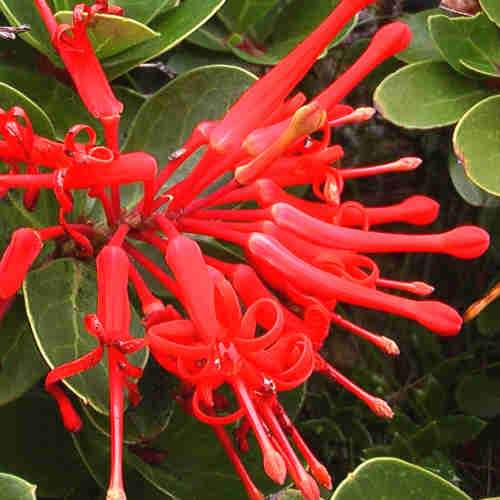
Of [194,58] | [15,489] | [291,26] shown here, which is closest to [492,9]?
[291,26]

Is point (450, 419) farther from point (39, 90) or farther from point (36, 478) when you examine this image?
point (39, 90)

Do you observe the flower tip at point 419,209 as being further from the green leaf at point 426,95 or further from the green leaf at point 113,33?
the green leaf at point 113,33

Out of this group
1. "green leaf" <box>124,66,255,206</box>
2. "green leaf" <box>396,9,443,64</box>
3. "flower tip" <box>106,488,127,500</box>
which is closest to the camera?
"flower tip" <box>106,488,127,500</box>

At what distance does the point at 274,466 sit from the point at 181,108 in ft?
1.75

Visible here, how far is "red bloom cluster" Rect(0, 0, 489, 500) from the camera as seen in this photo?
905 millimetres

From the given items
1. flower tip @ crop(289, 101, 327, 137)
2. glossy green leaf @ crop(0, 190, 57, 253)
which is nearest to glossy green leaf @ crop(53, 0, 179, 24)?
glossy green leaf @ crop(0, 190, 57, 253)

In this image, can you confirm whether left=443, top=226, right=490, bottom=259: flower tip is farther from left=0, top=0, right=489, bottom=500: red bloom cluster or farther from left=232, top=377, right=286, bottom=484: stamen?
left=232, top=377, right=286, bottom=484: stamen

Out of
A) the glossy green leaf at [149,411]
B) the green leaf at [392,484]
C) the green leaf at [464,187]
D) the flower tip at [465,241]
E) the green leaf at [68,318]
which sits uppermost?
the flower tip at [465,241]

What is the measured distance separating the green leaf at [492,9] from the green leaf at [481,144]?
11cm

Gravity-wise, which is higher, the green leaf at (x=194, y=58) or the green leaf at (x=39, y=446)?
the green leaf at (x=194, y=58)

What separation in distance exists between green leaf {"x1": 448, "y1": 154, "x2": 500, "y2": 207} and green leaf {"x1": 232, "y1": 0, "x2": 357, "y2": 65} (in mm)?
287

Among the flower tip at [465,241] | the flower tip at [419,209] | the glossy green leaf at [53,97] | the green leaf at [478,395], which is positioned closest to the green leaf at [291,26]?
the glossy green leaf at [53,97]

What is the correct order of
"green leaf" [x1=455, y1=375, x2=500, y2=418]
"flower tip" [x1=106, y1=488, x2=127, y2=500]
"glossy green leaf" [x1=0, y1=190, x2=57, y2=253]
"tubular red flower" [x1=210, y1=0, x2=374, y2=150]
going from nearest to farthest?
"flower tip" [x1=106, y1=488, x2=127, y2=500]
"tubular red flower" [x1=210, y1=0, x2=374, y2=150]
"glossy green leaf" [x1=0, y1=190, x2=57, y2=253]
"green leaf" [x1=455, y1=375, x2=500, y2=418]

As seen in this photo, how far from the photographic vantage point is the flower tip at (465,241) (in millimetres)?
980
